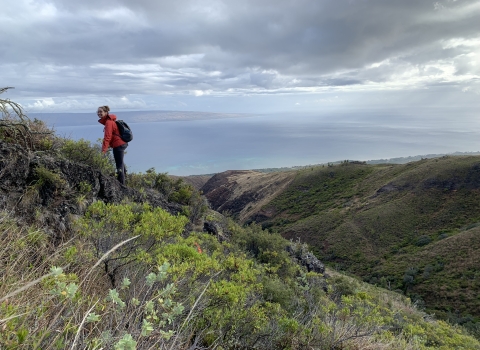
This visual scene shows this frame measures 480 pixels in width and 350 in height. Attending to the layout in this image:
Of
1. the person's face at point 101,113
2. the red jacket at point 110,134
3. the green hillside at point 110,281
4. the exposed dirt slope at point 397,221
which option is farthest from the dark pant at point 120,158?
the exposed dirt slope at point 397,221

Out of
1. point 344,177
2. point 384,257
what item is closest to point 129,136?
point 384,257

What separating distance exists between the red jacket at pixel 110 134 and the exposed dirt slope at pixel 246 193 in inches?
1975

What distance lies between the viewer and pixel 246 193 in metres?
69.2

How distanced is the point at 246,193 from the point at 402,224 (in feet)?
122

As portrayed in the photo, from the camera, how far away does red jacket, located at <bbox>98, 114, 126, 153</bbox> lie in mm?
6529

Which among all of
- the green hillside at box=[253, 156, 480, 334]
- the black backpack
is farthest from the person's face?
the green hillside at box=[253, 156, 480, 334]

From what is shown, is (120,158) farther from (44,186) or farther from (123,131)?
(44,186)

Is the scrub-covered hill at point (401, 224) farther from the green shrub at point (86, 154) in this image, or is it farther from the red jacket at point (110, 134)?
the red jacket at point (110, 134)

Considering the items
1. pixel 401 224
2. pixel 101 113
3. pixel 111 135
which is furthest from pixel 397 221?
pixel 101 113

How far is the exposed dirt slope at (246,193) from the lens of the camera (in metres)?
61.6

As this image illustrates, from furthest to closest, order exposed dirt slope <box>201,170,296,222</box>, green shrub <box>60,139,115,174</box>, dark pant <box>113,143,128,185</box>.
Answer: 1. exposed dirt slope <box>201,170,296,222</box>
2. dark pant <box>113,143,128,185</box>
3. green shrub <box>60,139,115,174</box>

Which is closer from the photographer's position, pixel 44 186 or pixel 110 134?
pixel 44 186

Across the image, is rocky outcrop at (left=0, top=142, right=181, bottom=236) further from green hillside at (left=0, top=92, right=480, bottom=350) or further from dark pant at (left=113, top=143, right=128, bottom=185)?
dark pant at (left=113, top=143, right=128, bottom=185)

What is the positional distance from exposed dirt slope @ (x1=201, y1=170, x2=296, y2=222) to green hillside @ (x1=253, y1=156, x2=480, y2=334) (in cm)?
488
